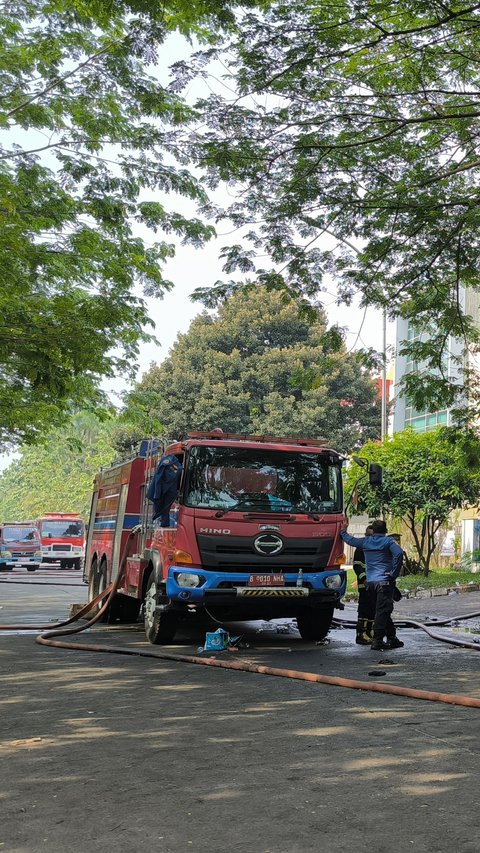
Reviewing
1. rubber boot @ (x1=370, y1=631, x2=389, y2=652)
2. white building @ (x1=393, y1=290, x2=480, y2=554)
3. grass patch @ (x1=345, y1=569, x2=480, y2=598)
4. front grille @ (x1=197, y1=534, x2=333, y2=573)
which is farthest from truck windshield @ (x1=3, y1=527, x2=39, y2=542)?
rubber boot @ (x1=370, y1=631, x2=389, y2=652)

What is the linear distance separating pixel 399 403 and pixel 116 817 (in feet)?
140

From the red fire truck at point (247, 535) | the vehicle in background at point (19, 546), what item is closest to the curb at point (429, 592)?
the red fire truck at point (247, 535)

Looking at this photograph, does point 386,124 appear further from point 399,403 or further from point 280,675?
point 399,403

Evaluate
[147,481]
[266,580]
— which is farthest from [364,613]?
[147,481]

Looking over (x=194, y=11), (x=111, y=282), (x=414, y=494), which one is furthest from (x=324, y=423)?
(x=194, y=11)

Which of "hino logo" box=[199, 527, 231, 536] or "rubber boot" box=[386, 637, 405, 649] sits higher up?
"hino logo" box=[199, 527, 231, 536]

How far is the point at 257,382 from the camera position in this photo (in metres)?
45.4

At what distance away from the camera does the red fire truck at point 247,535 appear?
1103 centimetres

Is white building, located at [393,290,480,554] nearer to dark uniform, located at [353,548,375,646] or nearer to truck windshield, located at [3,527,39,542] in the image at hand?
truck windshield, located at [3,527,39,542]

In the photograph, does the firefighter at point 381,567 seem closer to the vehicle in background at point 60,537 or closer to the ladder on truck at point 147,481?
the ladder on truck at point 147,481

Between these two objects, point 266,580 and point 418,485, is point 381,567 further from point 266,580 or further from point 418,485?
point 418,485

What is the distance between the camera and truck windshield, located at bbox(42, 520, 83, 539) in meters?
45.2

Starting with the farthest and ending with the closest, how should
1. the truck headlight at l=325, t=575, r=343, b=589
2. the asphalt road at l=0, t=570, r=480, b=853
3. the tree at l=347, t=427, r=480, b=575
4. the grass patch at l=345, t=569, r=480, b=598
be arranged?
the tree at l=347, t=427, r=480, b=575 → the grass patch at l=345, t=569, r=480, b=598 → the truck headlight at l=325, t=575, r=343, b=589 → the asphalt road at l=0, t=570, r=480, b=853

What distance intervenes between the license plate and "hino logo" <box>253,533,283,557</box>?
290mm
